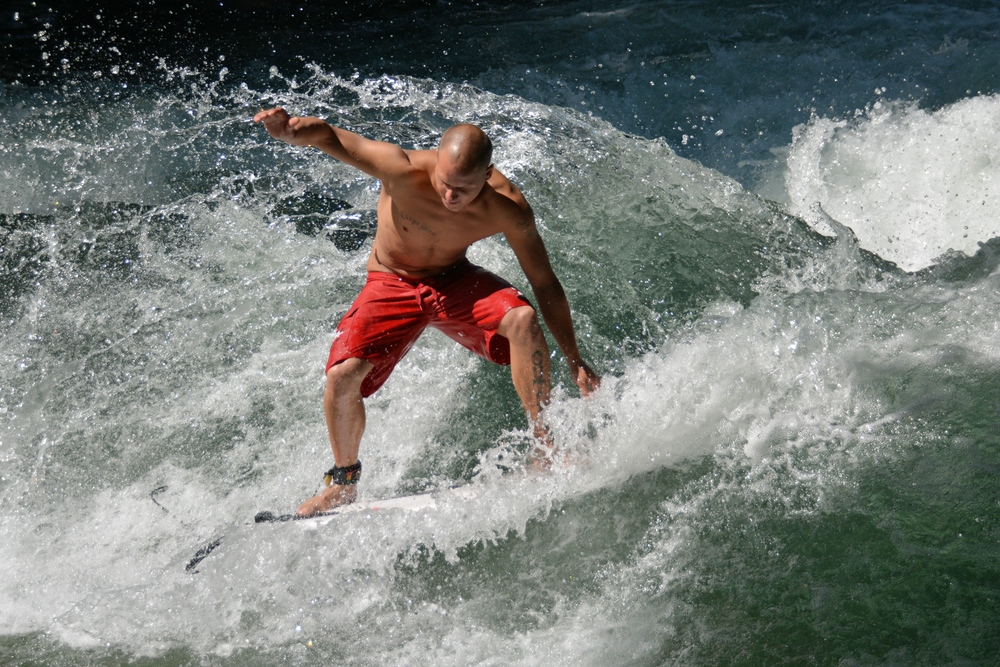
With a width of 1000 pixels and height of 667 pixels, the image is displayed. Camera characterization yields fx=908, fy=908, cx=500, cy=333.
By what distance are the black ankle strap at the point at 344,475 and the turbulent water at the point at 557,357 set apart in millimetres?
172

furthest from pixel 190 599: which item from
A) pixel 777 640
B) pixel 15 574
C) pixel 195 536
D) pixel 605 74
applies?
pixel 605 74

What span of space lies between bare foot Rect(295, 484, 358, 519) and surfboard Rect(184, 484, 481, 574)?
2 cm

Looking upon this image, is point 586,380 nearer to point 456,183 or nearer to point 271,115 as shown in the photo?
point 456,183

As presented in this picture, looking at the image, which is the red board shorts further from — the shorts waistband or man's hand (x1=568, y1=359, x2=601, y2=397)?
man's hand (x1=568, y1=359, x2=601, y2=397)

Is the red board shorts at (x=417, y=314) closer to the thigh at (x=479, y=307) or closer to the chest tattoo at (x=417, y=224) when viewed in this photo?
the thigh at (x=479, y=307)

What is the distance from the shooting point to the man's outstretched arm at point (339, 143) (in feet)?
9.59

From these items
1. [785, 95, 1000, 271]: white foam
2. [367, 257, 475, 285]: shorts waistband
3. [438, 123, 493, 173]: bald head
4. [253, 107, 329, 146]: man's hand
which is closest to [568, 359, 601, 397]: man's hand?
[367, 257, 475, 285]: shorts waistband

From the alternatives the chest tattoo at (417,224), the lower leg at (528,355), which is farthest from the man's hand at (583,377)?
the chest tattoo at (417,224)

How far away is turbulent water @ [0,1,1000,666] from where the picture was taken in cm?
304

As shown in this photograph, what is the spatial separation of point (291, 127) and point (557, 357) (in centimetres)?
191

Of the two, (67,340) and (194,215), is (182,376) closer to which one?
(67,340)

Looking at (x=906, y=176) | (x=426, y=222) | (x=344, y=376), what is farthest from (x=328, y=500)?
(x=906, y=176)

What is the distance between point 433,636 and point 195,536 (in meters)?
1.22

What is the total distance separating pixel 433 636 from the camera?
2.97 m
